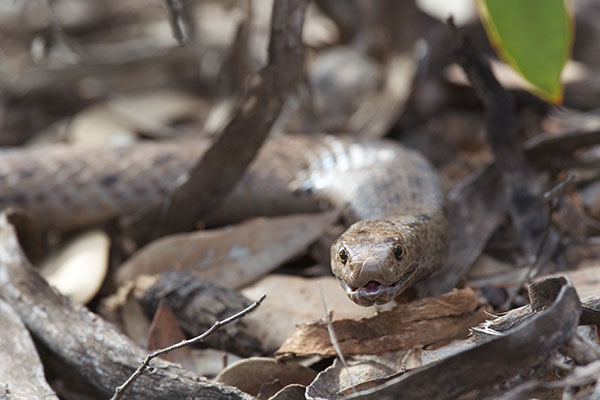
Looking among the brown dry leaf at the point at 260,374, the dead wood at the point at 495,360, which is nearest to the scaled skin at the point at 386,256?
the brown dry leaf at the point at 260,374

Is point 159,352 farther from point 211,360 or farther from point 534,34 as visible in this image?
point 534,34

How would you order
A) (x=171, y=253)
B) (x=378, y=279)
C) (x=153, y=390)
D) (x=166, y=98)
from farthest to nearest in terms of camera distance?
1. (x=166, y=98)
2. (x=171, y=253)
3. (x=378, y=279)
4. (x=153, y=390)

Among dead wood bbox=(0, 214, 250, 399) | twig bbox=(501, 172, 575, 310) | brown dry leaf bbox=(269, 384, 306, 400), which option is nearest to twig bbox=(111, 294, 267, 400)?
dead wood bbox=(0, 214, 250, 399)

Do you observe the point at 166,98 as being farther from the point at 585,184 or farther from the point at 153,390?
the point at 153,390

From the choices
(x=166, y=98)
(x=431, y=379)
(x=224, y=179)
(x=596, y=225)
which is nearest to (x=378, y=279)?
(x=431, y=379)

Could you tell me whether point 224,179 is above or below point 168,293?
above

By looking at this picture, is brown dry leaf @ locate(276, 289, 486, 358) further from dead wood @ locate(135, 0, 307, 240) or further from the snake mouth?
dead wood @ locate(135, 0, 307, 240)

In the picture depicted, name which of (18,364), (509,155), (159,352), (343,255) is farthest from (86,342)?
(509,155)
